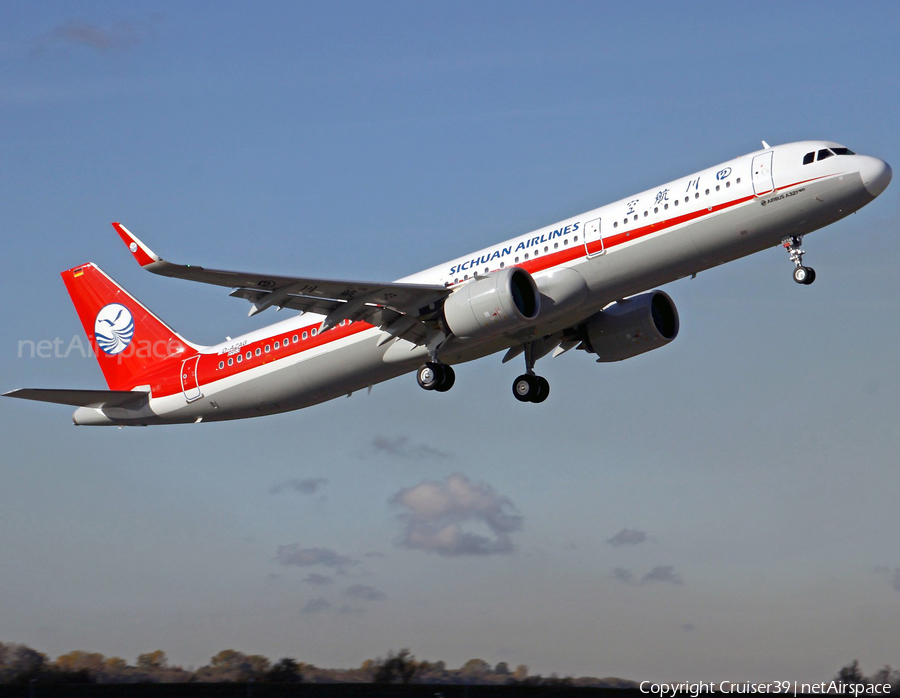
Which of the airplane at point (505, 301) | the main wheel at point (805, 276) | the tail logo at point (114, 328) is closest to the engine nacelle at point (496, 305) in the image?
the airplane at point (505, 301)

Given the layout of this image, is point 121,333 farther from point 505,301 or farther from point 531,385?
point 505,301

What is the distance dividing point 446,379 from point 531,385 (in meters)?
4.27

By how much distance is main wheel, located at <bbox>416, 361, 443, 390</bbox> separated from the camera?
37875 mm

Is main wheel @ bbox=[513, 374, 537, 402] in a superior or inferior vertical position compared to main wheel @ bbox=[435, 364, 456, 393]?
superior

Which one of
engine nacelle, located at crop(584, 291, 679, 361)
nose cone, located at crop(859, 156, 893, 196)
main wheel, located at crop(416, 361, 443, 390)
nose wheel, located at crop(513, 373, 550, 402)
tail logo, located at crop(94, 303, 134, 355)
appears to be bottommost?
main wheel, located at crop(416, 361, 443, 390)

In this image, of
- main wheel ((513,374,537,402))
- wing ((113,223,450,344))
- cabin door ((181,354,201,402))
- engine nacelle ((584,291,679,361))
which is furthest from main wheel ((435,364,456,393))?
cabin door ((181,354,201,402))

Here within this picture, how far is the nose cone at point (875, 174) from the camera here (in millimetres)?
32438

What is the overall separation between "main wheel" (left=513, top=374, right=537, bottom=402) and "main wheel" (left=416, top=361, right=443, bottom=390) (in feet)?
14.8

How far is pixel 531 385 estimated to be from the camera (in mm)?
41375

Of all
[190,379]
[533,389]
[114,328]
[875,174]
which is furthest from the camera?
[114,328]

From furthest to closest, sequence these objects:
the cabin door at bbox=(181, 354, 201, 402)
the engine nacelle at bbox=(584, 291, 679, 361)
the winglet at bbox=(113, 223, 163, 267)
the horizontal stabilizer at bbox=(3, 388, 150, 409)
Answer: the cabin door at bbox=(181, 354, 201, 402) < the horizontal stabilizer at bbox=(3, 388, 150, 409) < the engine nacelle at bbox=(584, 291, 679, 361) < the winglet at bbox=(113, 223, 163, 267)

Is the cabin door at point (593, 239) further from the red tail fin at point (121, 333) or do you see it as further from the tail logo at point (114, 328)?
the tail logo at point (114, 328)

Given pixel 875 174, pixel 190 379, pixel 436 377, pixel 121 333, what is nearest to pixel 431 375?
pixel 436 377

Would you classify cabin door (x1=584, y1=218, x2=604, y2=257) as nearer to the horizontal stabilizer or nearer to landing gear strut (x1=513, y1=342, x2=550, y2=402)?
landing gear strut (x1=513, y1=342, x2=550, y2=402)
